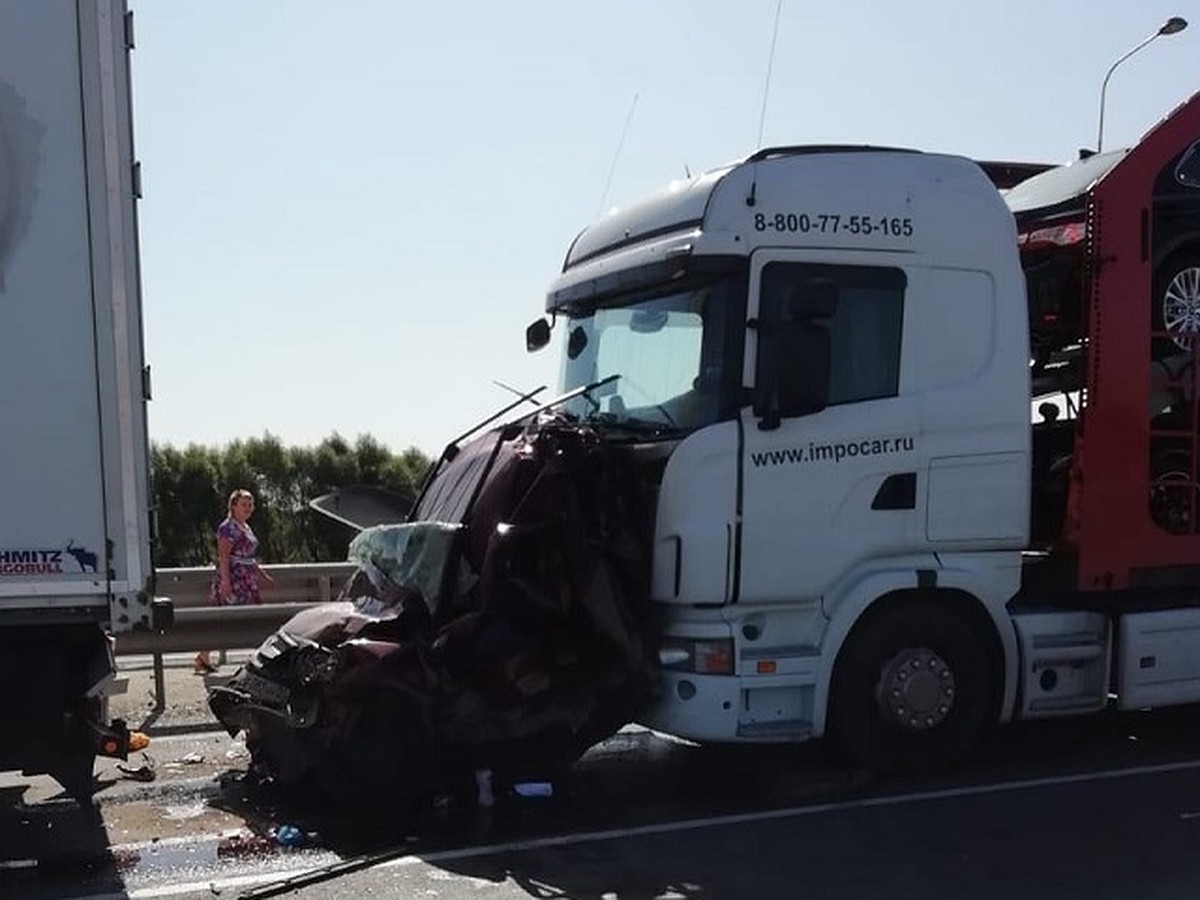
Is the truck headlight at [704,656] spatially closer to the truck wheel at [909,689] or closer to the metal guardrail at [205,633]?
the truck wheel at [909,689]

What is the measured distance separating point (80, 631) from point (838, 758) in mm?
3922

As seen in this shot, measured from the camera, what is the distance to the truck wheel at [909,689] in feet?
23.9

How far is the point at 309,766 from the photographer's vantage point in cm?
689

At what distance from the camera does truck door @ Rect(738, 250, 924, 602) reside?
7.07m

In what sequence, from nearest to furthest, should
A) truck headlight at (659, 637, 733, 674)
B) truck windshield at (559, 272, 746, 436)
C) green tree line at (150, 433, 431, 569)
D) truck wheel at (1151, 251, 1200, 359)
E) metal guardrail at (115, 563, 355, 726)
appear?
truck headlight at (659, 637, 733, 674) → truck windshield at (559, 272, 746, 436) → truck wheel at (1151, 251, 1200, 359) → metal guardrail at (115, 563, 355, 726) → green tree line at (150, 433, 431, 569)

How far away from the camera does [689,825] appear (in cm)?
677

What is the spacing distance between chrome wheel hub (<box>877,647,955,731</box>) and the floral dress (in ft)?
19.8

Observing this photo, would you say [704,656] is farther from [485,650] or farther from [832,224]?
[832,224]

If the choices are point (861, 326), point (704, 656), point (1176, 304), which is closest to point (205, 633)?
point (704, 656)

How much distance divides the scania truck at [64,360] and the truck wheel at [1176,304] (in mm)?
5727

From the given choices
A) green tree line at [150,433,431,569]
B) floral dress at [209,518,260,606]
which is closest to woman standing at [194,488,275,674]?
floral dress at [209,518,260,606]

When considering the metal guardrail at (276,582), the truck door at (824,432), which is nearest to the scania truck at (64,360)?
the truck door at (824,432)

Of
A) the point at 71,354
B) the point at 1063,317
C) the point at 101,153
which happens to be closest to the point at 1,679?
the point at 71,354

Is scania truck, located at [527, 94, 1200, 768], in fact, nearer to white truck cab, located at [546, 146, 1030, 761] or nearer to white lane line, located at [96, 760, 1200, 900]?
white truck cab, located at [546, 146, 1030, 761]
